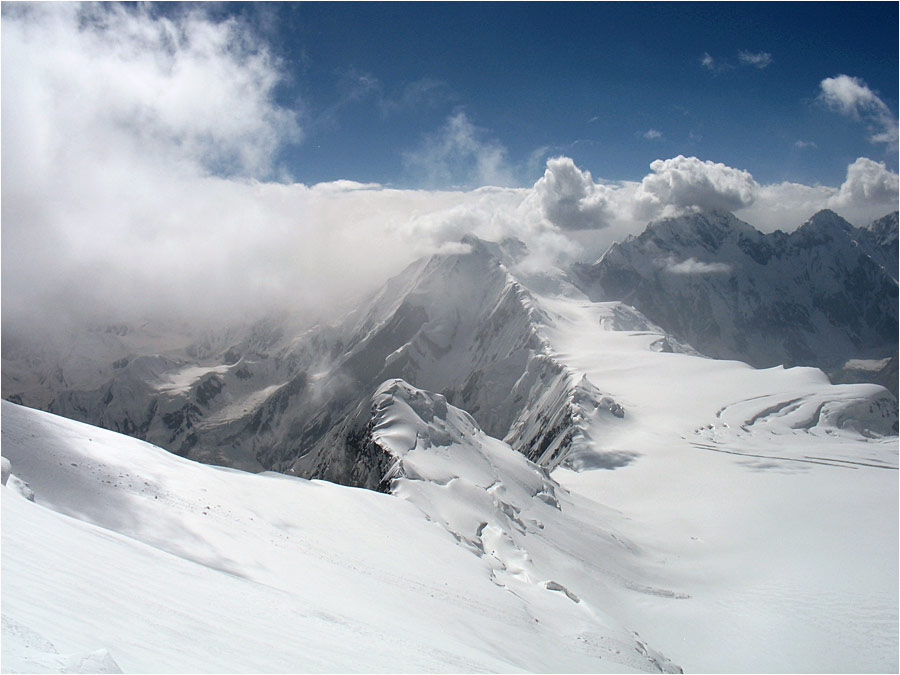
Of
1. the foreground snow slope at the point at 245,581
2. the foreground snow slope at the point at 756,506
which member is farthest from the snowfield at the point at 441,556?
the foreground snow slope at the point at 756,506

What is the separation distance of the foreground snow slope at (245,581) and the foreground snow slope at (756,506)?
8201 millimetres

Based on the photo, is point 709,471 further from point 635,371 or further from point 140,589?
point 140,589

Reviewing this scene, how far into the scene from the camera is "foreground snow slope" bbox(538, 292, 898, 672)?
119 feet

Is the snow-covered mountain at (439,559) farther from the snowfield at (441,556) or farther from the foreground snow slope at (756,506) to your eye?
the foreground snow slope at (756,506)

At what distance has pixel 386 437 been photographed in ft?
196

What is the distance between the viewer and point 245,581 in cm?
1644

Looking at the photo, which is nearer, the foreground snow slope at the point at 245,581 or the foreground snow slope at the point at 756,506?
the foreground snow slope at the point at 245,581

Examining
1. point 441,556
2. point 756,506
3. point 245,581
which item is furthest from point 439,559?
point 756,506

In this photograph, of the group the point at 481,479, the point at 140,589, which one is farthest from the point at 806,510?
the point at 140,589

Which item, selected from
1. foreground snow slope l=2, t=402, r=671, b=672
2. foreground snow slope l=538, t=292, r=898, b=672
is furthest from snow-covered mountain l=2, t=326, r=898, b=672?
foreground snow slope l=538, t=292, r=898, b=672

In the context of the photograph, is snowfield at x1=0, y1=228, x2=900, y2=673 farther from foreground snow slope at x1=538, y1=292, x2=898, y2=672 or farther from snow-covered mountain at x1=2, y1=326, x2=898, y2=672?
foreground snow slope at x1=538, y1=292, x2=898, y2=672

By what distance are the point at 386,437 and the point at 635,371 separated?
343 ft

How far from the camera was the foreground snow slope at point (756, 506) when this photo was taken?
36.1m

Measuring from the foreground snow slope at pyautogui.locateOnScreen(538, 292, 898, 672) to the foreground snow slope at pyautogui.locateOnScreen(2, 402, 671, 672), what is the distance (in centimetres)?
820
